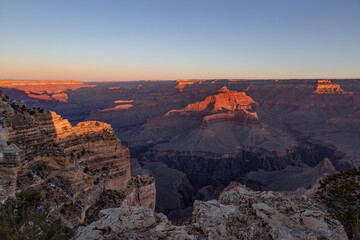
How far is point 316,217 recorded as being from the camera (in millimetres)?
8320

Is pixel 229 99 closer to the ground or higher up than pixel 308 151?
higher up

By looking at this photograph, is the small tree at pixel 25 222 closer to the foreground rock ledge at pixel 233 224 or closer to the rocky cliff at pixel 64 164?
the foreground rock ledge at pixel 233 224

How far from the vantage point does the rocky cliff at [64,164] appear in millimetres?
14781

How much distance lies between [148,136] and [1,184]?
105 m

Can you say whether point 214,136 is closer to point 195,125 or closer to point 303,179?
point 195,125

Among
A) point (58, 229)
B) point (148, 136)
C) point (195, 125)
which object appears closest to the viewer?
point (58, 229)

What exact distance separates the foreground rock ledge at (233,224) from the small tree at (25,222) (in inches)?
71.7

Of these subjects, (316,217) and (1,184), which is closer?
(316,217)

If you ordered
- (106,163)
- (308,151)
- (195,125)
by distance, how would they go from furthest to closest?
1. (195,125)
2. (308,151)
3. (106,163)

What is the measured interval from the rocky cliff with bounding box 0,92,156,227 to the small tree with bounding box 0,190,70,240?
216cm

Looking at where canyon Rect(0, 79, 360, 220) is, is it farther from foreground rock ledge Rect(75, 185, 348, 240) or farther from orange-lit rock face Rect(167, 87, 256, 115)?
foreground rock ledge Rect(75, 185, 348, 240)

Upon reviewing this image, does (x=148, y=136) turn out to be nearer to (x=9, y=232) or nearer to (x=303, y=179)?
(x=303, y=179)

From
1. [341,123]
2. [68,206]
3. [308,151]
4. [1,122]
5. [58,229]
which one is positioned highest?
[1,122]

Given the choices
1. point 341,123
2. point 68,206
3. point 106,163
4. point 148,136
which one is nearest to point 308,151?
point 341,123
